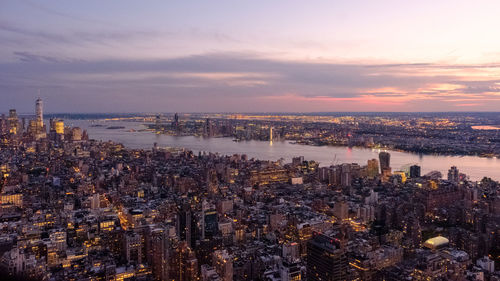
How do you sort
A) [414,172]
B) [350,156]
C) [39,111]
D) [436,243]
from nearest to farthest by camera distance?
[436,243]
[414,172]
[350,156]
[39,111]

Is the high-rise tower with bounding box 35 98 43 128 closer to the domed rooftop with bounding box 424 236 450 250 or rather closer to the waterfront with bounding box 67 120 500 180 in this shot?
the waterfront with bounding box 67 120 500 180

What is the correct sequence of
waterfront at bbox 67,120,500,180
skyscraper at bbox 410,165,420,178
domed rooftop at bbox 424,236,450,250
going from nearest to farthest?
domed rooftop at bbox 424,236,450,250
skyscraper at bbox 410,165,420,178
waterfront at bbox 67,120,500,180

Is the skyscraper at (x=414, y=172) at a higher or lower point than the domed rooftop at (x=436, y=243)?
higher

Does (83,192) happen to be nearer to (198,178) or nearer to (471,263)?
(198,178)

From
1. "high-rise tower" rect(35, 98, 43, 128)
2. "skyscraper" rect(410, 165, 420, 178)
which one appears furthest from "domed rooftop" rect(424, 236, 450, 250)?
"high-rise tower" rect(35, 98, 43, 128)

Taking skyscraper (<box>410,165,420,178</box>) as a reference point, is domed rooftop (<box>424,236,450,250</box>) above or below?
below

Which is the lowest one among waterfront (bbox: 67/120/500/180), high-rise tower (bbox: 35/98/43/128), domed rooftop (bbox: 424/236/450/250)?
domed rooftop (bbox: 424/236/450/250)

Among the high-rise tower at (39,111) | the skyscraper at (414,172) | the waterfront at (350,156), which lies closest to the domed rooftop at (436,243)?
the skyscraper at (414,172)

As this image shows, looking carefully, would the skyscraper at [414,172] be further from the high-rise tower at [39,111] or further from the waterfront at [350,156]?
the high-rise tower at [39,111]

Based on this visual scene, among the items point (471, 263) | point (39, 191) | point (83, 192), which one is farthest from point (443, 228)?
point (39, 191)

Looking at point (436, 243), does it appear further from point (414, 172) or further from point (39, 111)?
point (39, 111)

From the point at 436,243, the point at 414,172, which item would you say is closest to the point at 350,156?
the point at 414,172
